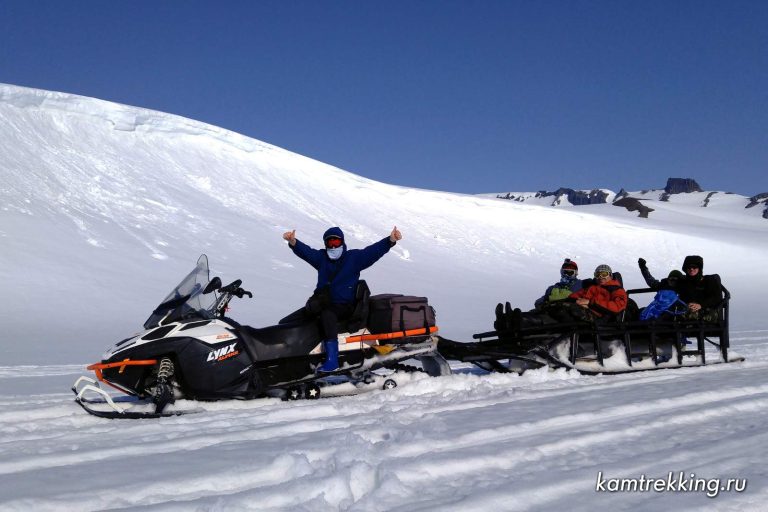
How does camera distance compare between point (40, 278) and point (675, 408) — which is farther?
point (40, 278)

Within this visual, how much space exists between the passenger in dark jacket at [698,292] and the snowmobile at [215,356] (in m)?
3.78

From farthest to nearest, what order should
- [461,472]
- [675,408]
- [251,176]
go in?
[251,176] < [675,408] < [461,472]

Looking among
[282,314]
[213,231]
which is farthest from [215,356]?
Result: [213,231]

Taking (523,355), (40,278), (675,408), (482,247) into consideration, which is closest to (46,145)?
(40,278)

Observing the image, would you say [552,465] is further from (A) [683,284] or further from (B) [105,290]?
(B) [105,290]

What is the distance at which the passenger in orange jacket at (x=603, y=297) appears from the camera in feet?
24.5

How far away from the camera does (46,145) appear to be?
83.2 feet

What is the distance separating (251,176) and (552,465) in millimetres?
28103

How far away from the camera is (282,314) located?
15938 mm

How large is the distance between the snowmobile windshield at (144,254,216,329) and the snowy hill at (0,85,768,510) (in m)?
0.81

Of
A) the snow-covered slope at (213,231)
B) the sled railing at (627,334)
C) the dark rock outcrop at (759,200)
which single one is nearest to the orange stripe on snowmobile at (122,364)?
the sled railing at (627,334)

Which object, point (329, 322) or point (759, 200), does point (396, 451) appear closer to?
point (329, 322)

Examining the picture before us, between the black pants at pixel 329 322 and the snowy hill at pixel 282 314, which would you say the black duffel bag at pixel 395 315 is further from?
the snowy hill at pixel 282 314

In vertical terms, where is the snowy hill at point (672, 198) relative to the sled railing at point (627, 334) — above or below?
above
